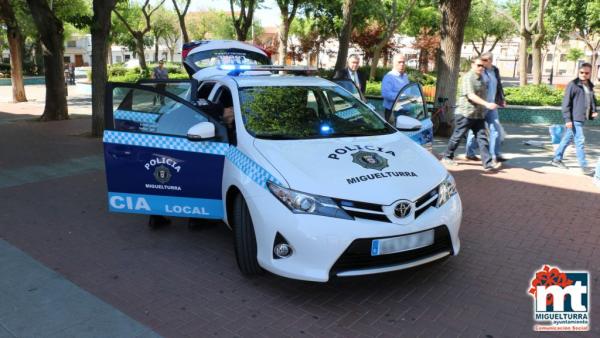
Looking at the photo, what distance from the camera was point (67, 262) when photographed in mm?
4547

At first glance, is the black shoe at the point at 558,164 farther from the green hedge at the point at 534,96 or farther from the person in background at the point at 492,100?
the green hedge at the point at 534,96

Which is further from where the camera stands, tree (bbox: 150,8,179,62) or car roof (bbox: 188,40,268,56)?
tree (bbox: 150,8,179,62)

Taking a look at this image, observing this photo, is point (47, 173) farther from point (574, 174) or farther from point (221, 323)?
point (574, 174)

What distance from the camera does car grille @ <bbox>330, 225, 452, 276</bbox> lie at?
3407mm

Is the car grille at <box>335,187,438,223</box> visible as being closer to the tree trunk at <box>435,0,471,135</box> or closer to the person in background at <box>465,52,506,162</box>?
the person in background at <box>465,52,506,162</box>

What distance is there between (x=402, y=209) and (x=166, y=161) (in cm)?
229

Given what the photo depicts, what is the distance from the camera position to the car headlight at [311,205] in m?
3.45

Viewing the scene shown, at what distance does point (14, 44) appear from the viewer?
18891 mm

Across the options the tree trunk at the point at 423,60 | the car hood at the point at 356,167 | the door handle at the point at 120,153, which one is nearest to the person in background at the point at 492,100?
the car hood at the point at 356,167

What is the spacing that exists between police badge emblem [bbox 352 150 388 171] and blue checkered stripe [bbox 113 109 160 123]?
2380mm

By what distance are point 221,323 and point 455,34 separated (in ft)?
28.9

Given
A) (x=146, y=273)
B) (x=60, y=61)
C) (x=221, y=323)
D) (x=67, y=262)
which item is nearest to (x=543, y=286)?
(x=221, y=323)

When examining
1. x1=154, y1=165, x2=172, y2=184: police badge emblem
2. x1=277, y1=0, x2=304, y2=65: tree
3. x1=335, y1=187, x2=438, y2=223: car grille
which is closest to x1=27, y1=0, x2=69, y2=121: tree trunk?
x1=277, y1=0, x2=304, y2=65: tree

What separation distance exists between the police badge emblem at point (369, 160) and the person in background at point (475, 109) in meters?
4.25
